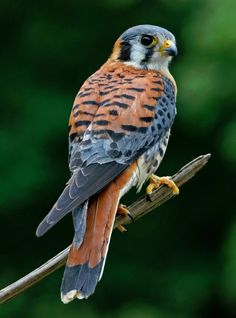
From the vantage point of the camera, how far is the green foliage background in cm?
922

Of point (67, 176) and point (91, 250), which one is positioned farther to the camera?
point (67, 176)

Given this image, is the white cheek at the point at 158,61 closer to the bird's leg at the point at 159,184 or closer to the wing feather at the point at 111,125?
the wing feather at the point at 111,125

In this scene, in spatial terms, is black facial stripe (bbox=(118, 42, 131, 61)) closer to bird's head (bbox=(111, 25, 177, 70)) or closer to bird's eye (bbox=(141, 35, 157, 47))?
bird's head (bbox=(111, 25, 177, 70))

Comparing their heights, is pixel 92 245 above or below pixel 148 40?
below

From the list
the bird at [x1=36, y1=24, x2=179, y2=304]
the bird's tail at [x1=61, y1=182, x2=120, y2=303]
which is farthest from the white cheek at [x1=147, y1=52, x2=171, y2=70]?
the bird's tail at [x1=61, y1=182, x2=120, y2=303]

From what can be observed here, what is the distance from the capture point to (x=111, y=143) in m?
4.34

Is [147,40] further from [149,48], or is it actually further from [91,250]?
[91,250]

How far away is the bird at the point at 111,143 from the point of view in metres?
→ 3.88

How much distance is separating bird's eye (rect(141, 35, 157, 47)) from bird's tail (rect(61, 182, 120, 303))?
97 cm

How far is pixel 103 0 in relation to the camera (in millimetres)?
10266

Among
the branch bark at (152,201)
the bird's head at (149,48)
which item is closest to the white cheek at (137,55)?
the bird's head at (149,48)

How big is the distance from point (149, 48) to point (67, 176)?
498 centimetres

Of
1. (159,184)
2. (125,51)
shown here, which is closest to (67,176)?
(125,51)

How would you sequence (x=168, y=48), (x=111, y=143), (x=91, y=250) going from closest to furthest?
(x=91, y=250), (x=111, y=143), (x=168, y=48)
